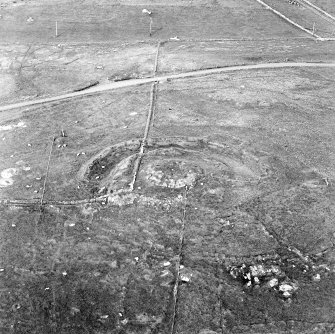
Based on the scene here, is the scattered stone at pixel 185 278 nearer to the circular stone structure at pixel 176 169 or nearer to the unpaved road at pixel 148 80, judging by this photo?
the circular stone structure at pixel 176 169

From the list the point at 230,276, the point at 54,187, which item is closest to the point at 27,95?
the point at 54,187

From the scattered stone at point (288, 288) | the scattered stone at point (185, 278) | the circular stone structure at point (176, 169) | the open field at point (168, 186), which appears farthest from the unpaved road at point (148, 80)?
the scattered stone at point (288, 288)

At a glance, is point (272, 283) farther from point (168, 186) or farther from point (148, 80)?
point (148, 80)

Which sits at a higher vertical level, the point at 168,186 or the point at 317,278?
the point at 317,278

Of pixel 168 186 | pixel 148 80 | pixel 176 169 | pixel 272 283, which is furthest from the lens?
pixel 148 80

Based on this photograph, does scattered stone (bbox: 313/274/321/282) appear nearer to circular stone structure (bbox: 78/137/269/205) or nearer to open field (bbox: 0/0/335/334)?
open field (bbox: 0/0/335/334)

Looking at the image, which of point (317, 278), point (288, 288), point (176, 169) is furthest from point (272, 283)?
point (176, 169)

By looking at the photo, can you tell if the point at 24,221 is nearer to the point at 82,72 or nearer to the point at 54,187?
the point at 54,187

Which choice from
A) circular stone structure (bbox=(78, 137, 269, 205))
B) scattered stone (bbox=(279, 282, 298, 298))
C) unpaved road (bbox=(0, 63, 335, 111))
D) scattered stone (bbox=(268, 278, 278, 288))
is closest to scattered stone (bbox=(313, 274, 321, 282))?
scattered stone (bbox=(279, 282, 298, 298))
